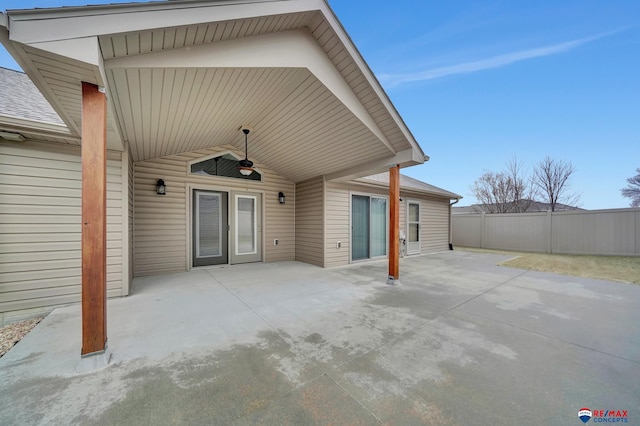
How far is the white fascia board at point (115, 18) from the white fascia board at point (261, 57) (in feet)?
1.06

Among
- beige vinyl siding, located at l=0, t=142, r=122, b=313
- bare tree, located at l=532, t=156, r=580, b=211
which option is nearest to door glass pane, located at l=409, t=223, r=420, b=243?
beige vinyl siding, located at l=0, t=142, r=122, b=313

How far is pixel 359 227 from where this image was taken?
6820 mm

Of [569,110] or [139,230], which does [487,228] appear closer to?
[569,110]

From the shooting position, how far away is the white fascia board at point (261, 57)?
85.3 inches

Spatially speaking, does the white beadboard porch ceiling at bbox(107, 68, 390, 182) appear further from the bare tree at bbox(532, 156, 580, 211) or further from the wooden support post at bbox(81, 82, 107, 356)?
the bare tree at bbox(532, 156, 580, 211)

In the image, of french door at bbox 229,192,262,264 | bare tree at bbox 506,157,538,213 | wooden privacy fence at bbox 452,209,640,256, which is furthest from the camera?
bare tree at bbox 506,157,538,213

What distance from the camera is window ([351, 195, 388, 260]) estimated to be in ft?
22.1

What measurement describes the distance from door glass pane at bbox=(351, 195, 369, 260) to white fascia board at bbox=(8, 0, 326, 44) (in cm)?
508

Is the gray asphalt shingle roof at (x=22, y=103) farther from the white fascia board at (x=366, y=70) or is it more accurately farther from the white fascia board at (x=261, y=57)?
the white fascia board at (x=366, y=70)

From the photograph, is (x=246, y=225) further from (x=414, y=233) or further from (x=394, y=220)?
(x=414, y=233)

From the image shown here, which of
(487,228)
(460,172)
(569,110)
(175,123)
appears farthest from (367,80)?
(460,172)

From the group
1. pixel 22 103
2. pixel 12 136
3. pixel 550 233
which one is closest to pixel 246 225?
pixel 12 136

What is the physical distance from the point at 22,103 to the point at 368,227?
273 inches

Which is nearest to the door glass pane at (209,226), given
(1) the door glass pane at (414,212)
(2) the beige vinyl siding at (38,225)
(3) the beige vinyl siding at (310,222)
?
(3) the beige vinyl siding at (310,222)
